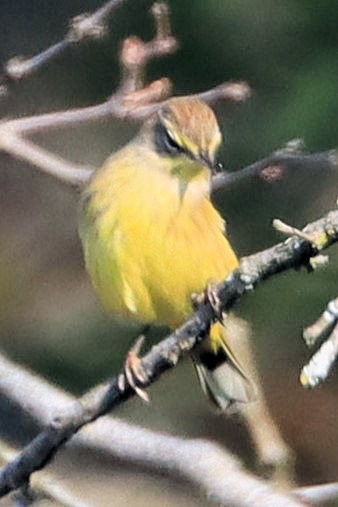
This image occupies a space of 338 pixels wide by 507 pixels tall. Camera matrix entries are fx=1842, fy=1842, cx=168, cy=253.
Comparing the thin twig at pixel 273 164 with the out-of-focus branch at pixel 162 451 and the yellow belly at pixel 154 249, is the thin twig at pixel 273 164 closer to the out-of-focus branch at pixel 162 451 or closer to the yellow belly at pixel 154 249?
the yellow belly at pixel 154 249

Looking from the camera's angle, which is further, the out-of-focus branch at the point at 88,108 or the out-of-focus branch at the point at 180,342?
the out-of-focus branch at the point at 88,108

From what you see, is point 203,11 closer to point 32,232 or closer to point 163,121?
point 32,232

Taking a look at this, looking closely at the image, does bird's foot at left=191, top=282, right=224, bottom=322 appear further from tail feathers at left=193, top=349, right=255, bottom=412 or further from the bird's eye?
the bird's eye

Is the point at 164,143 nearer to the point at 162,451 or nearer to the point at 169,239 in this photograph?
the point at 169,239

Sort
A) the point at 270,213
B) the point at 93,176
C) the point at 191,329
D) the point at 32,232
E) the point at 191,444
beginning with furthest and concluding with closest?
1. the point at 32,232
2. the point at 270,213
3. the point at 93,176
4. the point at 191,444
5. the point at 191,329

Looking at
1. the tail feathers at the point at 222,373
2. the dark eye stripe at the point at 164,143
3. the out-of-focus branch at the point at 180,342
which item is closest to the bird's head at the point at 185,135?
the dark eye stripe at the point at 164,143

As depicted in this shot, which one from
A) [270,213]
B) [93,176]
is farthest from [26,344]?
[93,176]

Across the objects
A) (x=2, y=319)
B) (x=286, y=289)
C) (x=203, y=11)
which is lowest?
(x=286, y=289)
